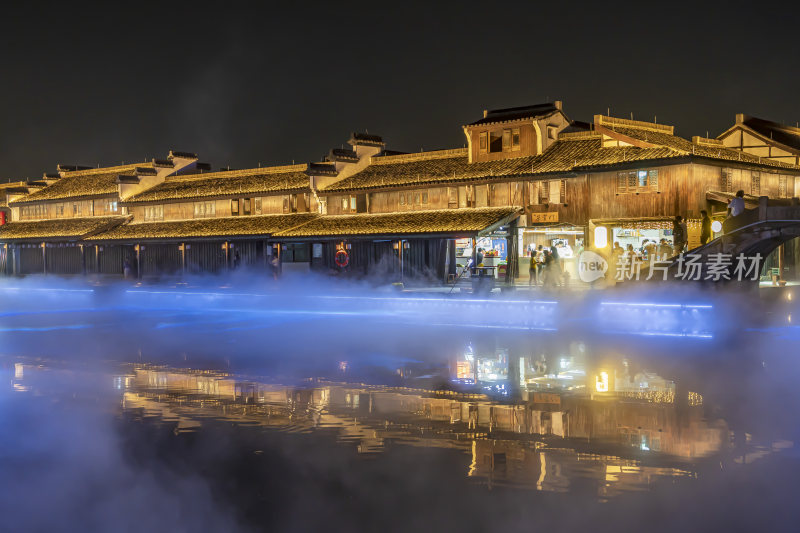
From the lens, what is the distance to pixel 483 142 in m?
46.2

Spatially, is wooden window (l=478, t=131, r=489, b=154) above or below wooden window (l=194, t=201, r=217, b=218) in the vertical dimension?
above

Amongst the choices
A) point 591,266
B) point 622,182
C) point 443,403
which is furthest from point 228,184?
point 443,403

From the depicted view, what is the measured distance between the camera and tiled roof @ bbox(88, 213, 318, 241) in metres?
53.3

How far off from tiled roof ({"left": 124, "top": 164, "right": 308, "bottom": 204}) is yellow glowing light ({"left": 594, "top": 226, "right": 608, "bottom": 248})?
2054 cm

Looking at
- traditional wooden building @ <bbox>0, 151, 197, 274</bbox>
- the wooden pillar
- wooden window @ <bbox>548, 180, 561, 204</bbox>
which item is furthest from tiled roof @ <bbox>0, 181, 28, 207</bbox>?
wooden window @ <bbox>548, 180, 561, 204</bbox>

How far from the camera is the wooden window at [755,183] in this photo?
4119 cm

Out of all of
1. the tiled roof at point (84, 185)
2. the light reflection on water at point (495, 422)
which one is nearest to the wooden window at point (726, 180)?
the light reflection on water at point (495, 422)

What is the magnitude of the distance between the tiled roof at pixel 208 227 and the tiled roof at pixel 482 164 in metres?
3.87

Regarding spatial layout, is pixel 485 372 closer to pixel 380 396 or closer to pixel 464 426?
pixel 380 396

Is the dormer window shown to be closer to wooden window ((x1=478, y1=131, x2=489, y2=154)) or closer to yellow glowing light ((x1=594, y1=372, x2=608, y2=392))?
wooden window ((x1=478, y1=131, x2=489, y2=154))

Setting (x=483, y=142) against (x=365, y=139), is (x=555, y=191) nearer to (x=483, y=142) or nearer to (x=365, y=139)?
(x=483, y=142)

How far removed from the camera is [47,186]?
76.3 metres

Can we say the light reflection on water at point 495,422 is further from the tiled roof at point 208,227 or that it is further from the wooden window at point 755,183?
the tiled roof at point 208,227

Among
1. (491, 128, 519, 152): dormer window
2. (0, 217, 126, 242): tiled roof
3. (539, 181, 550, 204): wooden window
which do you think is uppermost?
(491, 128, 519, 152): dormer window
